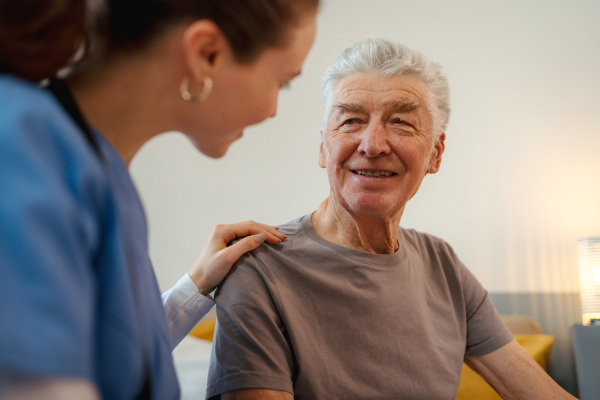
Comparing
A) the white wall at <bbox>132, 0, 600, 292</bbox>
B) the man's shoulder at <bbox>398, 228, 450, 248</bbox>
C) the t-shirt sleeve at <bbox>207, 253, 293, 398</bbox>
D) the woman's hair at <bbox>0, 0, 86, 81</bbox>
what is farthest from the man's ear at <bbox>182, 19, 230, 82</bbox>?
the white wall at <bbox>132, 0, 600, 292</bbox>

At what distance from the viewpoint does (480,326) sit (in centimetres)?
155

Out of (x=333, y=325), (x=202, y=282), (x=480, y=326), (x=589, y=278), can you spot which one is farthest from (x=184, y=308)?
(x=589, y=278)

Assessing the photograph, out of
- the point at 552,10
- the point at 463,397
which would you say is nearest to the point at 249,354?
the point at 463,397

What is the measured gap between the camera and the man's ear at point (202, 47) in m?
0.63

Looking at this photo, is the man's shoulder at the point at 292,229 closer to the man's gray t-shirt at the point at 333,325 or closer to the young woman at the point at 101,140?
the man's gray t-shirt at the point at 333,325

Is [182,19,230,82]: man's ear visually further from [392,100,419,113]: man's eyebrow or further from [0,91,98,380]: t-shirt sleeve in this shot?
[392,100,419,113]: man's eyebrow

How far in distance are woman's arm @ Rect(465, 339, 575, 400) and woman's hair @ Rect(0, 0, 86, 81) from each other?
138 cm

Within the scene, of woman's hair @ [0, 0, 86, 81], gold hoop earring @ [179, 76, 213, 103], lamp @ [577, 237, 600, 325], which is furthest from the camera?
lamp @ [577, 237, 600, 325]

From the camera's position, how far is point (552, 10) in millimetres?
2725

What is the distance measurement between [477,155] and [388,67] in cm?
141

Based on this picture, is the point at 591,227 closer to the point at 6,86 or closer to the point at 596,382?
the point at 596,382

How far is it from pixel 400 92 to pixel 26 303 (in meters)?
1.18

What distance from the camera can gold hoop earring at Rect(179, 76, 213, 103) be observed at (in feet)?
2.16

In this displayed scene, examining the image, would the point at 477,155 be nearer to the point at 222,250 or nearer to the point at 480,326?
the point at 480,326
